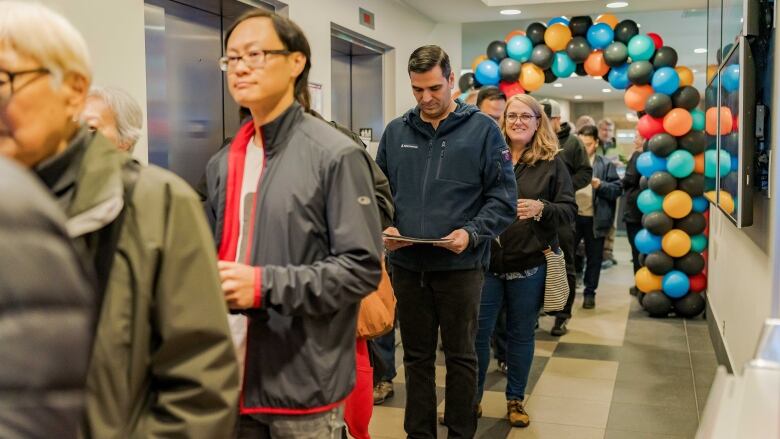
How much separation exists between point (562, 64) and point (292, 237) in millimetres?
5894

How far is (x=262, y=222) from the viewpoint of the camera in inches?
69.6

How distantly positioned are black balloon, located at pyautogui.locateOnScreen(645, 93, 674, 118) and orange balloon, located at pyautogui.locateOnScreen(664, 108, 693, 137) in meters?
0.07

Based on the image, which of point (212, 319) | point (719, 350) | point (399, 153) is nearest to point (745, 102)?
point (399, 153)

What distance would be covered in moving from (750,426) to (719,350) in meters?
4.22

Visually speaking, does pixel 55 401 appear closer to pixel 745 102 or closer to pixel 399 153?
pixel 399 153

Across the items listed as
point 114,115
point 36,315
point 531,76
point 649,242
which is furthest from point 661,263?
point 36,315

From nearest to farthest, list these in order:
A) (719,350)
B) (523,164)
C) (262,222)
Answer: (262,222) < (523,164) < (719,350)

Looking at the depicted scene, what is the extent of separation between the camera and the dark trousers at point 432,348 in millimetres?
3188

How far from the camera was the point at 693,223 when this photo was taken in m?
6.41

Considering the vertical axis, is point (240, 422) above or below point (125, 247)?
below

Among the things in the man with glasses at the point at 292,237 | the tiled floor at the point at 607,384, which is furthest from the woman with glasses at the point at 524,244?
the man with glasses at the point at 292,237

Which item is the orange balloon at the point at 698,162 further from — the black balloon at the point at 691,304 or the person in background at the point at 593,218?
the black balloon at the point at 691,304

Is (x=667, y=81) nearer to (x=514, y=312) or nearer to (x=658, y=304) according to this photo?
(x=658, y=304)

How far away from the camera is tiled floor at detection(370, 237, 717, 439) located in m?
3.88
